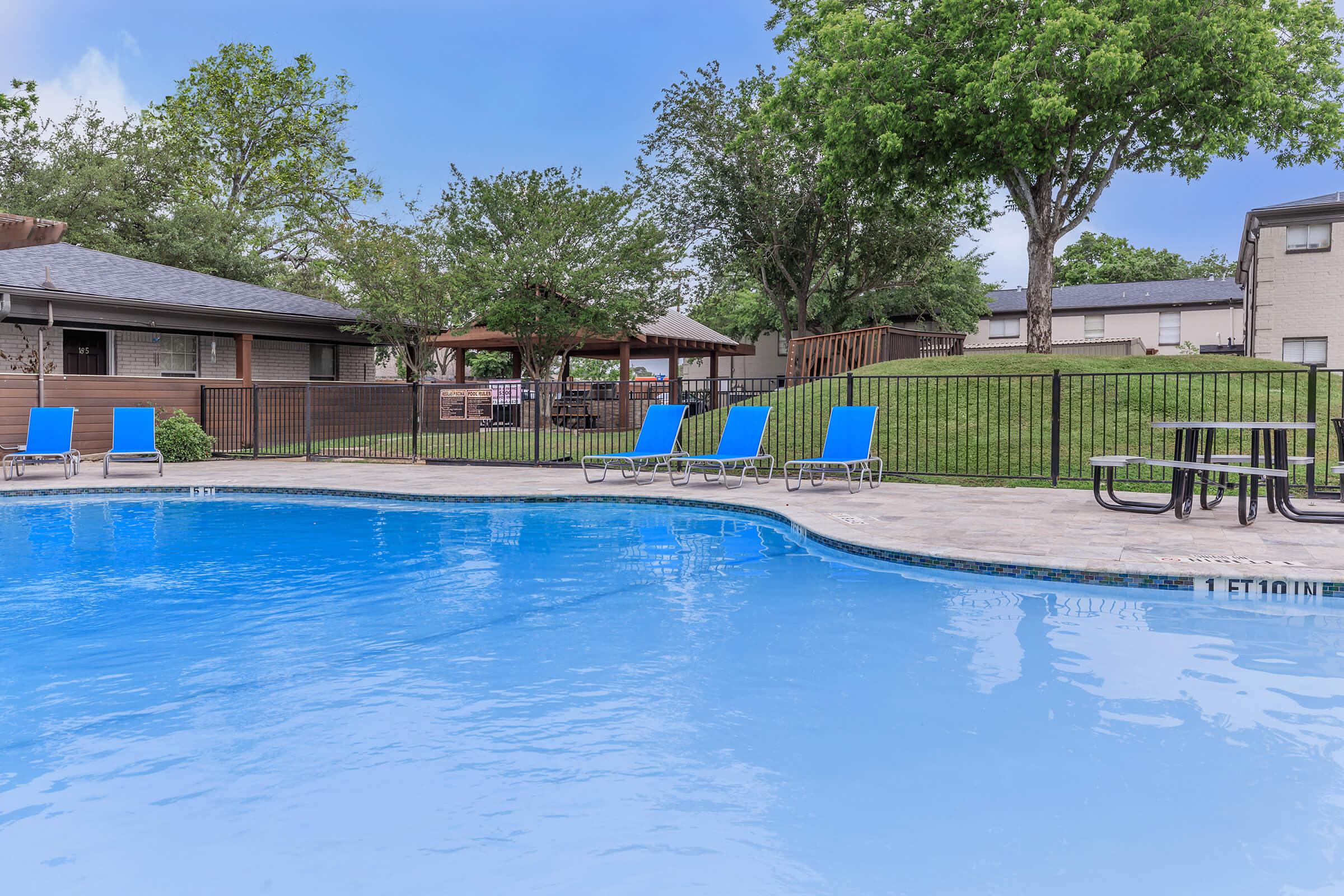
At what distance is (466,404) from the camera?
1970cm

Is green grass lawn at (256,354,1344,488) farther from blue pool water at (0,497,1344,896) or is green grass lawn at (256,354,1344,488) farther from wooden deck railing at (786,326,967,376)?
blue pool water at (0,497,1344,896)

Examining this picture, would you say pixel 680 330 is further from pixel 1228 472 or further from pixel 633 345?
pixel 1228 472

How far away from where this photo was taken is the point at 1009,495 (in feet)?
33.9

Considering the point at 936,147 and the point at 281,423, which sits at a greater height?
the point at 936,147

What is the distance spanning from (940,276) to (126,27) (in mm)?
Answer: 32844

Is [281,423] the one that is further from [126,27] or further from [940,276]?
[126,27]

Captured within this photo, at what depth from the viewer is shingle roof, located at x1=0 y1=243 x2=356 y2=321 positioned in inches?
674

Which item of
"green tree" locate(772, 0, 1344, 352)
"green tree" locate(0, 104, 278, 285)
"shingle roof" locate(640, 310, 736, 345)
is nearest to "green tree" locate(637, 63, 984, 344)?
"shingle roof" locate(640, 310, 736, 345)

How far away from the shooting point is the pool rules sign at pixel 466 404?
19.2 metres

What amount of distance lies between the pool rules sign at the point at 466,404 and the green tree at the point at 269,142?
1517 cm

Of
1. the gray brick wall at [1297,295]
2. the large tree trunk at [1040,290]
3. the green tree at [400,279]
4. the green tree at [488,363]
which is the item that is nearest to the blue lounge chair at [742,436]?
the large tree trunk at [1040,290]

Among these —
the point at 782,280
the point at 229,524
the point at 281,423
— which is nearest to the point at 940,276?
the point at 782,280

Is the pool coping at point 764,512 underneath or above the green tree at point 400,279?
underneath

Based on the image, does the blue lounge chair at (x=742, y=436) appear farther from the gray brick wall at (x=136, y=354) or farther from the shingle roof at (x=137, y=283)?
the gray brick wall at (x=136, y=354)
